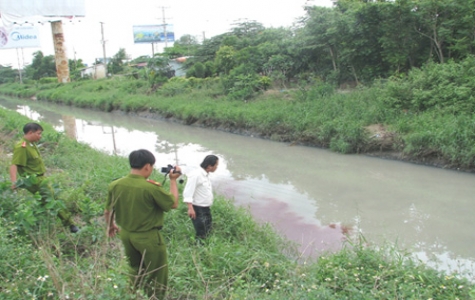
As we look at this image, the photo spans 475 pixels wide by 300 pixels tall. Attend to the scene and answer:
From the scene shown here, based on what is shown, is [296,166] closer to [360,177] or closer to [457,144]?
[360,177]

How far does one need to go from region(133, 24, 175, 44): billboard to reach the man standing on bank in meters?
40.3

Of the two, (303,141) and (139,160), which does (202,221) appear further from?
(303,141)

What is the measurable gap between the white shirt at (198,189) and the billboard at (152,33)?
4034 centimetres

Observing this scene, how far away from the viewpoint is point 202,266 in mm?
4109

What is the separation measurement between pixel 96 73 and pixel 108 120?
78.2 feet

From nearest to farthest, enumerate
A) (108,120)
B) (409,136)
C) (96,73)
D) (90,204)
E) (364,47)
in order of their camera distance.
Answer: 1. (90,204)
2. (409,136)
3. (364,47)
4. (108,120)
5. (96,73)

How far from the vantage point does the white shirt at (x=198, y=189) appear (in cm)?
446

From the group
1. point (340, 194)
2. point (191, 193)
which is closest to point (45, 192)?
point (191, 193)

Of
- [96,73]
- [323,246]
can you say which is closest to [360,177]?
[323,246]

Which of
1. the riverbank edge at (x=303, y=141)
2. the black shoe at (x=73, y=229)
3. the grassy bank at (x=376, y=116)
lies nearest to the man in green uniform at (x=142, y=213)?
the black shoe at (x=73, y=229)

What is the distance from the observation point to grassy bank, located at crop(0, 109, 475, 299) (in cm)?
286

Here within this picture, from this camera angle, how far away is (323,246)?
18.5ft

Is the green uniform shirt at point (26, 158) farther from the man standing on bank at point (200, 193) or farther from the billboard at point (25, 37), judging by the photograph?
the billboard at point (25, 37)

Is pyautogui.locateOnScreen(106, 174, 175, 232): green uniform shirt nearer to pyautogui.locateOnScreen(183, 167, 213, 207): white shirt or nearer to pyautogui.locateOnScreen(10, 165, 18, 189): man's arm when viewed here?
pyautogui.locateOnScreen(183, 167, 213, 207): white shirt
